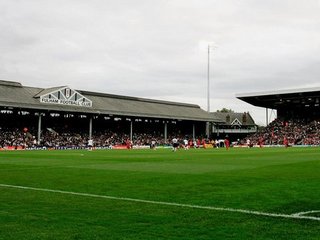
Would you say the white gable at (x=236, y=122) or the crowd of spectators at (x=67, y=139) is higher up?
the white gable at (x=236, y=122)

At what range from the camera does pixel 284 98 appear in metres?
86.6

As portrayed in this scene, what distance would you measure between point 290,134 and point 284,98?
698cm

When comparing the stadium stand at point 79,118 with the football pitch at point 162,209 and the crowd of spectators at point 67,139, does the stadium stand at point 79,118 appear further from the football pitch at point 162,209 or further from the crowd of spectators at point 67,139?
the football pitch at point 162,209

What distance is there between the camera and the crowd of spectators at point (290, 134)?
8099 cm

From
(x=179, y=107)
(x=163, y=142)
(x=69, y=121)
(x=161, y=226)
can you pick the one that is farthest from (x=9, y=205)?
(x=179, y=107)

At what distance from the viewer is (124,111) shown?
82.9 metres

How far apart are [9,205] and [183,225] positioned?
4.32 meters

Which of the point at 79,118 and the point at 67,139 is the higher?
the point at 79,118

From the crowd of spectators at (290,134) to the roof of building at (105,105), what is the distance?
1466cm

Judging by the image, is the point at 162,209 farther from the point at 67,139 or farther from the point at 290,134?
the point at 290,134

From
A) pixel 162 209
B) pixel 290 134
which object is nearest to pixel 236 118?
pixel 290 134

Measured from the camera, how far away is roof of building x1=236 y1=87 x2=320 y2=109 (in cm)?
7904

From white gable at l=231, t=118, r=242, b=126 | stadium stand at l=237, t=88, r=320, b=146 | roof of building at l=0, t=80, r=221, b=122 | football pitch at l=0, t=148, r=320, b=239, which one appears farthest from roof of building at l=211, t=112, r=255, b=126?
football pitch at l=0, t=148, r=320, b=239

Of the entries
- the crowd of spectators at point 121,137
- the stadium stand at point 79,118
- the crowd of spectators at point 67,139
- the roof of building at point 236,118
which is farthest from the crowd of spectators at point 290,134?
the roof of building at point 236,118
